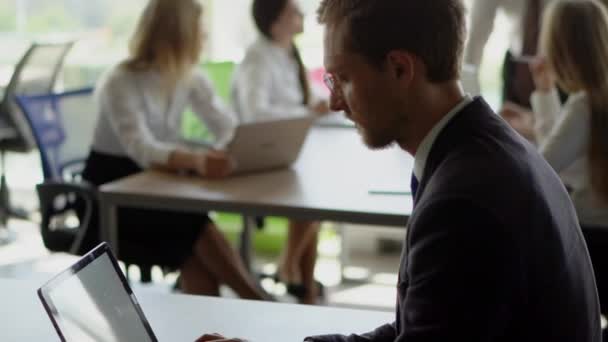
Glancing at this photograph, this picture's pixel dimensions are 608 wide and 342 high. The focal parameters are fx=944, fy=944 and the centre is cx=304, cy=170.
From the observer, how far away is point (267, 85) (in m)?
3.95

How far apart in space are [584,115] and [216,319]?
1569mm

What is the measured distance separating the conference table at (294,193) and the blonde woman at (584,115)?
1.65ft

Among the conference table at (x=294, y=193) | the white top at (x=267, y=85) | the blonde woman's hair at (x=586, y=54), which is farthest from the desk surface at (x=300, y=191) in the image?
the white top at (x=267, y=85)

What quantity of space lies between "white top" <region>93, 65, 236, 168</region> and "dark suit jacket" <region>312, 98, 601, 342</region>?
1.85 metres

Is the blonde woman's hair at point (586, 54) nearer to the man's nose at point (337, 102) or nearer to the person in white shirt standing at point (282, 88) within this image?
the person in white shirt standing at point (282, 88)

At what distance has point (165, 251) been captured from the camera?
316 cm

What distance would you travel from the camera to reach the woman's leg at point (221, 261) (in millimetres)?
3242

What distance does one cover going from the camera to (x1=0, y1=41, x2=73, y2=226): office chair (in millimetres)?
4867

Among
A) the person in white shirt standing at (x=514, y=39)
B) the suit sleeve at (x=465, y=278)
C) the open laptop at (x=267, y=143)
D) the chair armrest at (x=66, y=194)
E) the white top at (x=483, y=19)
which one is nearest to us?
the suit sleeve at (x=465, y=278)

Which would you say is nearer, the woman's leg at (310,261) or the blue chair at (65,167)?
the blue chair at (65,167)

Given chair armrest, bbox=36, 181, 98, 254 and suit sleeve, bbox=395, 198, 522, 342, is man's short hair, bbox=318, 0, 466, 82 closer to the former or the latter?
suit sleeve, bbox=395, 198, 522, 342

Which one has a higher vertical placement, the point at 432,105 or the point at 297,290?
the point at 432,105

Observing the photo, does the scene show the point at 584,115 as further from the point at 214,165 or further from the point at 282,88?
the point at 282,88

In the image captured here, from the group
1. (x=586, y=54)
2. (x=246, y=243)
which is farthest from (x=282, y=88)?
(x=586, y=54)
